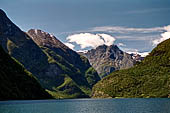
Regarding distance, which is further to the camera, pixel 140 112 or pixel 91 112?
pixel 91 112

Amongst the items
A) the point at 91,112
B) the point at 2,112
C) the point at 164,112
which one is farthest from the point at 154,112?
the point at 2,112

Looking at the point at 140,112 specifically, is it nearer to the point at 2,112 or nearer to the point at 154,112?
the point at 154,112

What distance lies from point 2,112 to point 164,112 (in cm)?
7732

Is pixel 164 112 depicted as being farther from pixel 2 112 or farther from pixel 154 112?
pixel 2 112

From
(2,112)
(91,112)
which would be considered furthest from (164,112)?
(2,112)

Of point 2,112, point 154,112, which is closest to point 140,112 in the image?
point 154,112

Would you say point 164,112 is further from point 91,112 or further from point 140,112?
point 91,112

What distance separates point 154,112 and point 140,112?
22.1 ft

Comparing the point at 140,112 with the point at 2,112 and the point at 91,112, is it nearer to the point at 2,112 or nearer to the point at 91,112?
the point at 91,112

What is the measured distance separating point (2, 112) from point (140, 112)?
67.2m

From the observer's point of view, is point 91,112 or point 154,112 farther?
point 91,112

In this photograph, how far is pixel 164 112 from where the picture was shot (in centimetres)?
12131

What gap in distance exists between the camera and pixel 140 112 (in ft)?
420

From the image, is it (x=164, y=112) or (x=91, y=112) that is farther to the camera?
(x=91, y=112)
